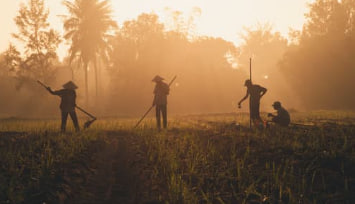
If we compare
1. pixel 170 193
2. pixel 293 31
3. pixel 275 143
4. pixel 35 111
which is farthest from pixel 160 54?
pixel 170 193

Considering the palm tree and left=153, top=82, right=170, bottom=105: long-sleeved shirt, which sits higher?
the palm tree

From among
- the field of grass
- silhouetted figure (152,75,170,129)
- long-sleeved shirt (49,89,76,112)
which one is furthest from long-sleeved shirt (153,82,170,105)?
the field of grass

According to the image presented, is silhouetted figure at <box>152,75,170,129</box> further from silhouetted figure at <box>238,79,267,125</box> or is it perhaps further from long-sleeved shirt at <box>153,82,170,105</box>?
silhouetted figure at <box>238,79,267,125</box>

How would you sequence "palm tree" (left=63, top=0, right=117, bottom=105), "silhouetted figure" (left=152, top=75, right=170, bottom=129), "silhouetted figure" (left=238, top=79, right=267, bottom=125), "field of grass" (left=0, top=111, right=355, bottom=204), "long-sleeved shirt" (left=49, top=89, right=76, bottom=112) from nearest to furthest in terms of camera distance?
1. "field of grass" (left=0, top=111, right=355, bottom=204)
2. "long-sleeved shirt" (left=49, top=89, right=76, bottom=112)
3. "silhouetted figure" (left=238, top=79, right=267, bottom=125)
4. "silhouetted figure" (left=152, top=75, right=170, bottom=129)
5. "palm tree" (left=63, top=0, right=117, bottom=105)

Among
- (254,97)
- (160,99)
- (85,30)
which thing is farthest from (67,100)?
(85,30)

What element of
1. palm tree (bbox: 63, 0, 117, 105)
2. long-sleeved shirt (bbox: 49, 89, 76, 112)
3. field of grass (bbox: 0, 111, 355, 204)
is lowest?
field of grass (bbox: 0, 111, 355, 204)

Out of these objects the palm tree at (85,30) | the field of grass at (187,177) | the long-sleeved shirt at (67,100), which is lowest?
the field of grass at (187,177)

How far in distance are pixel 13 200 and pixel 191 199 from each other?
2105 mm

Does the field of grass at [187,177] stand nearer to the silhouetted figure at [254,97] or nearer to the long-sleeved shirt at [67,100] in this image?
the long-sleeved shirt at [67,100]

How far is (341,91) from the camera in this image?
40.3 metres

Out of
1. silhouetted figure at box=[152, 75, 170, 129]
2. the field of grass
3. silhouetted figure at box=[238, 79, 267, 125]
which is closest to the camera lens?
the field of grass

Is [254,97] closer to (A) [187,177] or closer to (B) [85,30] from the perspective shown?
(A) [187,177]

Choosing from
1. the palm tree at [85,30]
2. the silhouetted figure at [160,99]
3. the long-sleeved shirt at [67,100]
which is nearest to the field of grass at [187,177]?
the long-sleeved shirt at [67,100]

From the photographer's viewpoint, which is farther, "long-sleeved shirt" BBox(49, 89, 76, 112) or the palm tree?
the palm tree
